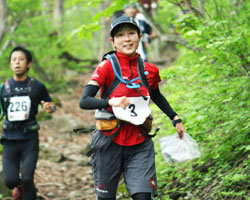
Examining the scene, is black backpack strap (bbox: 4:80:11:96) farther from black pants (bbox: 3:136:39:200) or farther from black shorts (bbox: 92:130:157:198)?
black shorts (bbox: 92:130:157:198)

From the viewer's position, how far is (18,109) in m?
4.86

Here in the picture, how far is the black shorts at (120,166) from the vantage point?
10.2 ft

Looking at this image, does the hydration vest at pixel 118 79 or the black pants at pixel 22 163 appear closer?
the hydration vest at pixel 118 79

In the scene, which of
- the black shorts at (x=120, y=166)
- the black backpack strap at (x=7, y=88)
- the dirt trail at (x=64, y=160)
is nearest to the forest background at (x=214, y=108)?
the black shorts at (x=120, y=166)

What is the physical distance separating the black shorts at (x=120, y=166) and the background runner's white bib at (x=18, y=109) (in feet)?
6.80

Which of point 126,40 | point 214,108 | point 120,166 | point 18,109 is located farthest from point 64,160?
point 126,40

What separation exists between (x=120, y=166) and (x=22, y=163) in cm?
222

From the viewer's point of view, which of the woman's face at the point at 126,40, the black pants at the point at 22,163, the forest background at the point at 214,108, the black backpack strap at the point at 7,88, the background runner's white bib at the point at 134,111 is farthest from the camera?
the black backpack strap at the point at 7,88

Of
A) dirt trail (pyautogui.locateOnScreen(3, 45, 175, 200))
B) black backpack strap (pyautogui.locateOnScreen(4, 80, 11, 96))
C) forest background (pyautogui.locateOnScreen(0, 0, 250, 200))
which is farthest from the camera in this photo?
dirt trail (pyautogui.locateOnScreen(3, 45, 175, 200))

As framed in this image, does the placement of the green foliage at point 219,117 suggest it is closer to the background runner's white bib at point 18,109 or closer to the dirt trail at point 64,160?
the background runner's white bib at point 18,109

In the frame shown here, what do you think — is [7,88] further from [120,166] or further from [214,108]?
[214,108]

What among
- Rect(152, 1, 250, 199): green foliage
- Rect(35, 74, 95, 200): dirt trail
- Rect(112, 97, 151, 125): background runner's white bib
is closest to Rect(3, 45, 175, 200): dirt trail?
Rect(35, 74, 95, 200): dirt trail

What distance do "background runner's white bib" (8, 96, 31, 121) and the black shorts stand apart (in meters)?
2.07

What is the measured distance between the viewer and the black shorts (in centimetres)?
311
